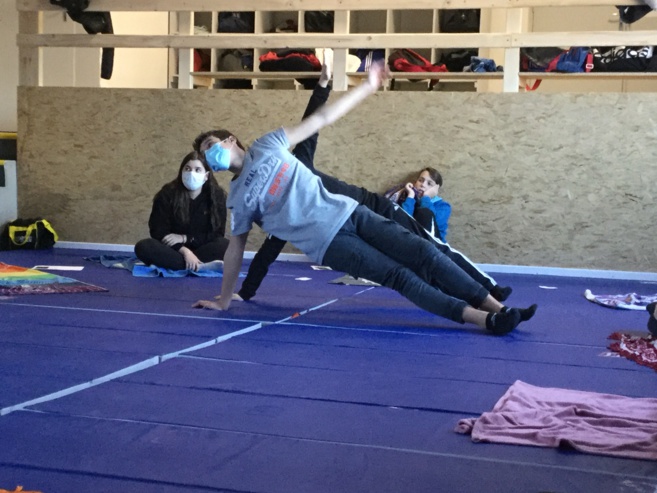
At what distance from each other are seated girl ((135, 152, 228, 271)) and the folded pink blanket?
3681mm

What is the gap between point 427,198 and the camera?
688 cm

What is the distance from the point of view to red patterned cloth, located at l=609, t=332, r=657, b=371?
11.1 ft

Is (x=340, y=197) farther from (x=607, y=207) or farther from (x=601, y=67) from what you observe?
(x=601, y=67)

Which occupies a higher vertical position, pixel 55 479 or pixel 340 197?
pixel 340 197

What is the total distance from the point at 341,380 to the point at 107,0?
5.89m

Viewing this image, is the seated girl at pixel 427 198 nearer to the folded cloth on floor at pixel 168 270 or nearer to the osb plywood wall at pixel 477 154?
the osb plywood wall at pixel 477 154

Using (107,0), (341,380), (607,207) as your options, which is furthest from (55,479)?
(107,0)

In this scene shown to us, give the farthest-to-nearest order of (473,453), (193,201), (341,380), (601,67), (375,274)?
(601,67), (193,201), (375,274), (341,380), (473,453)

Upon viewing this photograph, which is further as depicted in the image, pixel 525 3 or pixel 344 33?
pixel 344 33

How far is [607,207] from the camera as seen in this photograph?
6980mm

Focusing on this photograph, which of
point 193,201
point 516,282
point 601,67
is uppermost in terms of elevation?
point 601,67

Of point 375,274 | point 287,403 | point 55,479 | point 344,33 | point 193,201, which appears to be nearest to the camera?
point 55,479

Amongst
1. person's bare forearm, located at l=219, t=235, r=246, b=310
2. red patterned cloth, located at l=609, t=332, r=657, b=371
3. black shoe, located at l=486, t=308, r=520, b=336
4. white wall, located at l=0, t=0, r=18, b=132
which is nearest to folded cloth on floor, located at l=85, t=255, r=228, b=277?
person's bare forearm, located at l=219, t=235, r=246, b=310

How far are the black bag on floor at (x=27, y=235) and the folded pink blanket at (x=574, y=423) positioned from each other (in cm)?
601
